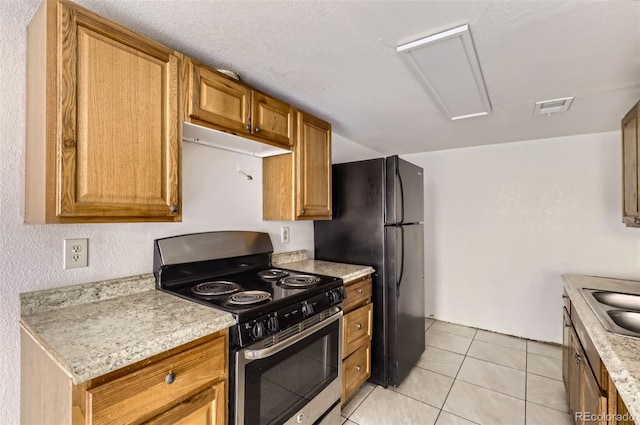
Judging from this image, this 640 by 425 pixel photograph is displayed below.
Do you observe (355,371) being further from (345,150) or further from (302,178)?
(345,150)

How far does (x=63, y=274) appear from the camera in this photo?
1283 mm

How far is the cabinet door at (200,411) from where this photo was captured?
1003mm

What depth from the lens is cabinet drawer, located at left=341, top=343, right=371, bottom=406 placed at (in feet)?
6.51

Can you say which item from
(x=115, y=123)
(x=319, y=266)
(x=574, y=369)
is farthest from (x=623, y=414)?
(x=115, y=123)

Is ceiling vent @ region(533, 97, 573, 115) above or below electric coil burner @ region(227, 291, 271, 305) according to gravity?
above

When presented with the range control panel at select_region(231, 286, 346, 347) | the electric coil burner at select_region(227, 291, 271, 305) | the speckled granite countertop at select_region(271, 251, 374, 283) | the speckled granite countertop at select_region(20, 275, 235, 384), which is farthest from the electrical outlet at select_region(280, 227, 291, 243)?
the speckled granite countertop at select_region(20, 275, 235, 384)

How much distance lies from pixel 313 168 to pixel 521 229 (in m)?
2.53

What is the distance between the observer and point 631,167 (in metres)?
1.80

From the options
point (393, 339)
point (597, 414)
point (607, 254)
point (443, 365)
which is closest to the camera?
point (597, 414)

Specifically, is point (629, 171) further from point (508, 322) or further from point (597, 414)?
point (508, 322)

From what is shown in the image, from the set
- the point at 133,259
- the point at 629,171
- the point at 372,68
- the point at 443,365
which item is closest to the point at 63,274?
the point at 133,259

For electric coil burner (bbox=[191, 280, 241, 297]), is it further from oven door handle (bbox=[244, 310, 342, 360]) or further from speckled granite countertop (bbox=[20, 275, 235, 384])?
oven door handle (bbox=[244, 310, 342, 360])

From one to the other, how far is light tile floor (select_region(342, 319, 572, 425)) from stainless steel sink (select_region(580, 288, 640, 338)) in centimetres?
86

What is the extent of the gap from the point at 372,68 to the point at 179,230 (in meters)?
1.45
